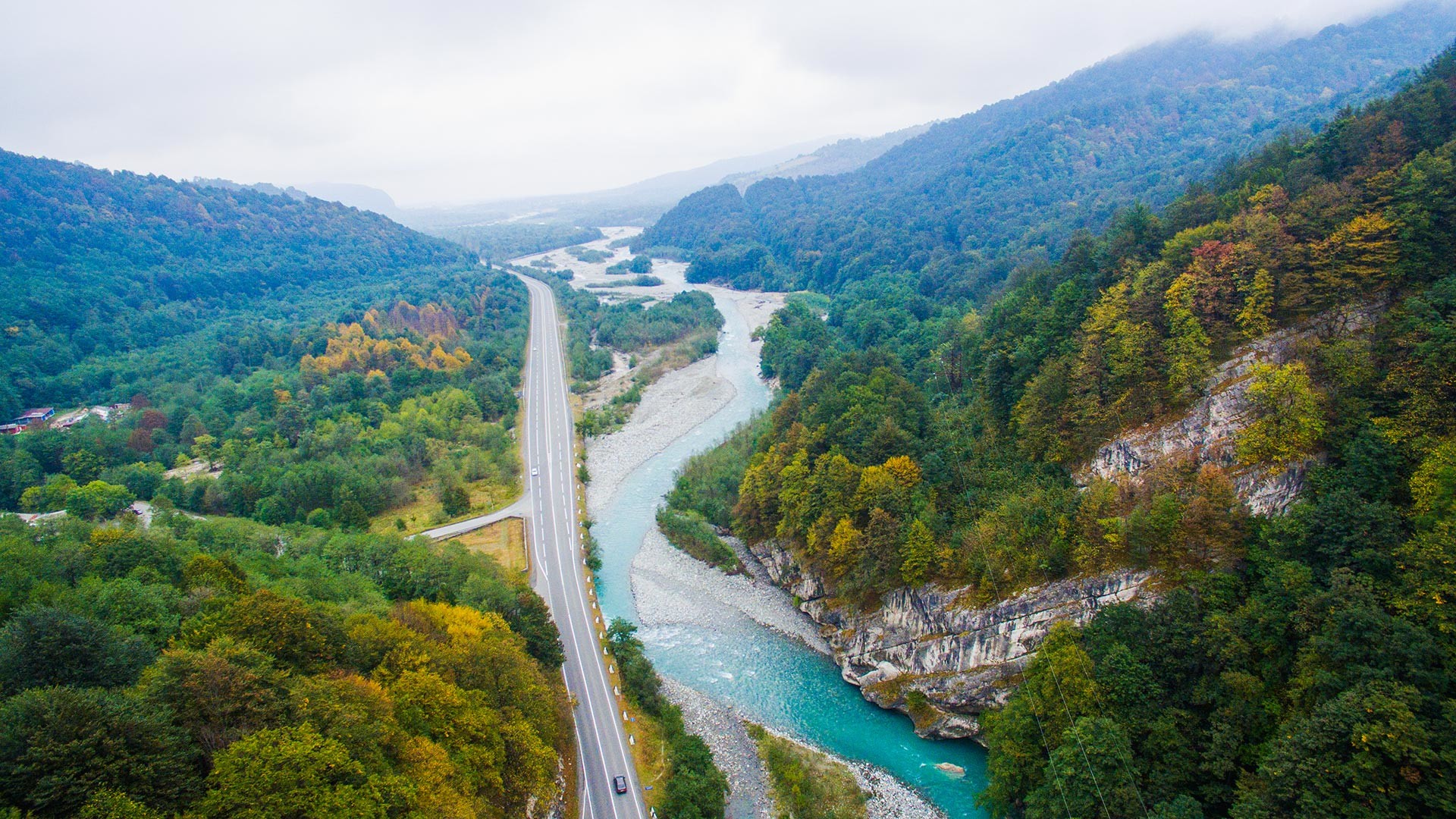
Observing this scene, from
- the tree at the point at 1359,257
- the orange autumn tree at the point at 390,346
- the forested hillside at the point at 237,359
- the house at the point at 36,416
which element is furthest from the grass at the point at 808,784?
the house at the point at 36,416

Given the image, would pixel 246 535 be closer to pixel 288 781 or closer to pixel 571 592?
pixel 571 592

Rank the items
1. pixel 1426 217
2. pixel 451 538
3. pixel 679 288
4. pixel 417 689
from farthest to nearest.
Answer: pixel 679 288 < pixel 451 538 < pixel 1426 217 < pixel 417 689

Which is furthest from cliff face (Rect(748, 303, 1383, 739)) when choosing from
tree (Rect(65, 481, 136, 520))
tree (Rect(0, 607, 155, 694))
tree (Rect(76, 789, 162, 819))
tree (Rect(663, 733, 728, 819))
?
tree (Rect(65, 481, 136, 520))

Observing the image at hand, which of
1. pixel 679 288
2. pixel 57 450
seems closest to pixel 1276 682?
pixel 57 450

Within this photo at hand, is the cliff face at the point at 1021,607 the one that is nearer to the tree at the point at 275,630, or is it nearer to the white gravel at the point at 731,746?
the white gravel at the point at 731,746

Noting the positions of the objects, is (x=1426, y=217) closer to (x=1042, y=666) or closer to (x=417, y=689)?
(x=1042, y=666)

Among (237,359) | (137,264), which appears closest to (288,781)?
(237,359)

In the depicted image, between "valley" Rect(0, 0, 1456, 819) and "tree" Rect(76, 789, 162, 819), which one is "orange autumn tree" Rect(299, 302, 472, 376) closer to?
"valley" Rect(0, 0, 1456, 819)
